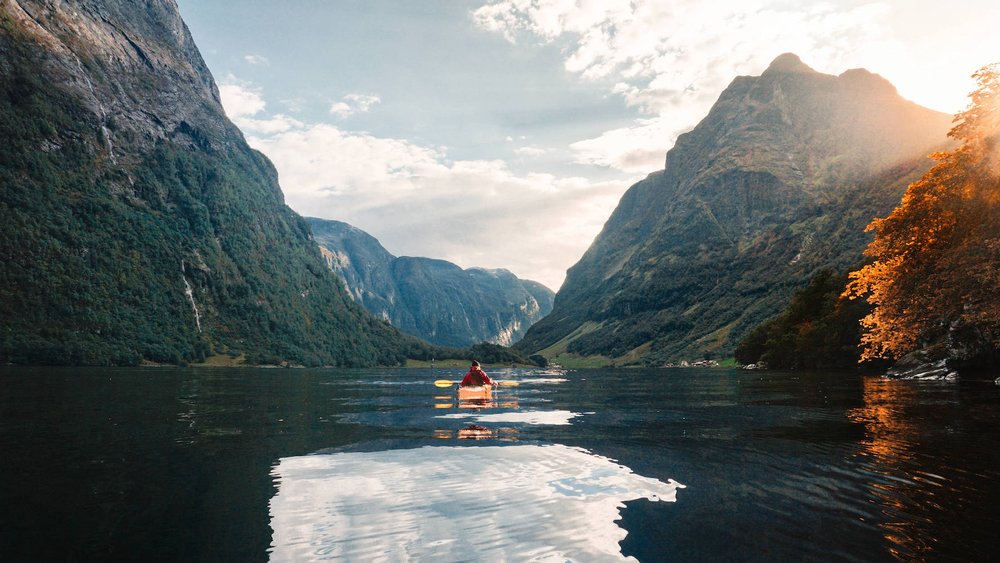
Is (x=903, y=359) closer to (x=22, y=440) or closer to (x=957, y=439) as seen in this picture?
(x=957, y=439)

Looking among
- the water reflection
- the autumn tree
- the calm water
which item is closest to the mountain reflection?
the calm water

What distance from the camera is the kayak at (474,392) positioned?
4909 cm

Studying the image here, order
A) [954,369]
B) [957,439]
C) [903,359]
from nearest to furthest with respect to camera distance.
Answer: [957,439]
[954,369]
[903,359]

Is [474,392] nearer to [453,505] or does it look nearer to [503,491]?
[503,491]

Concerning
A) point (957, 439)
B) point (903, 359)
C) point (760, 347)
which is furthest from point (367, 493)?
point (760, 347)

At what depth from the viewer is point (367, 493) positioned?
13828 millimetres

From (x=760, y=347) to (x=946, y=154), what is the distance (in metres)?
148

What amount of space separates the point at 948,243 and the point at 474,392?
3723cm

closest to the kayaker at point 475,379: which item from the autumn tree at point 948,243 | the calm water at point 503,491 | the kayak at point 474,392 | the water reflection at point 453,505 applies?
the kayak at point 474,392

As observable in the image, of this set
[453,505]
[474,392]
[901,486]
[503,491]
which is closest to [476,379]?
[474,392]

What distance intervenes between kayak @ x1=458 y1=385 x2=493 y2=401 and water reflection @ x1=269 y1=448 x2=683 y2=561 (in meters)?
29.8

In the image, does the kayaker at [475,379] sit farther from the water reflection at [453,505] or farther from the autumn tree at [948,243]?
the water reflection at [453,505]

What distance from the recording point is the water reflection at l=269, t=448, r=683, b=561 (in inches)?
382

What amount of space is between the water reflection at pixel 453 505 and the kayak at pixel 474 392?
97.9 ft
